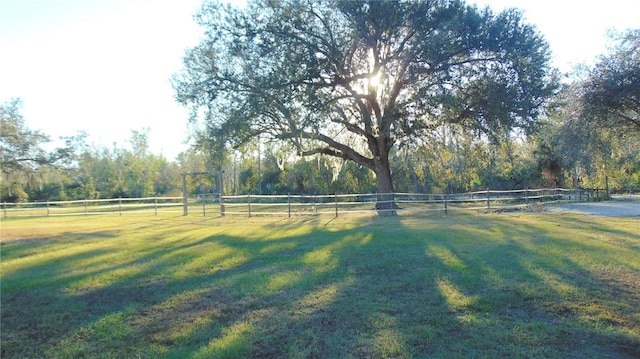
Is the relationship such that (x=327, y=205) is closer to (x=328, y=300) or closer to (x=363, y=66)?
(x=363, y=66)

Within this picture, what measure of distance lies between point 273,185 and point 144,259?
4138cm

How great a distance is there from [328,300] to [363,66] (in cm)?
1441

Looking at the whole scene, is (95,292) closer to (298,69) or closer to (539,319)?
(539,319)

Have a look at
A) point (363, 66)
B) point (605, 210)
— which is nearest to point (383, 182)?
point (363, 66)

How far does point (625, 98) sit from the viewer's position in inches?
550

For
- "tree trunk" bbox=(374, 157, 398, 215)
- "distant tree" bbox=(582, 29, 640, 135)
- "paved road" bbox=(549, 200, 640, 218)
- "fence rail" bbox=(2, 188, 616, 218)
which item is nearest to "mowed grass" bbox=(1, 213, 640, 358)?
"distant tree" bbox=(582, 29, 640, 135)

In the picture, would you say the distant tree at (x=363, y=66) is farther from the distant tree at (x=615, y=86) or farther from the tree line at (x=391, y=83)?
the distant tree at (x=615, y=86)

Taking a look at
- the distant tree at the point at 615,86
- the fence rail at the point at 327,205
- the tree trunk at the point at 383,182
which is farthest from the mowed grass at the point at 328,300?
the tree trunk at the point at 383,182

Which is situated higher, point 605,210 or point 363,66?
point 363,66

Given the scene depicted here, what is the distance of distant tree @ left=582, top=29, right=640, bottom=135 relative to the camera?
1362 centimetres

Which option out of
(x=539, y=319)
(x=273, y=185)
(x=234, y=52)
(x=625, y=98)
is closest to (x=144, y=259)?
(x=539, y=319)

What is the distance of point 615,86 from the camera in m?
13.8

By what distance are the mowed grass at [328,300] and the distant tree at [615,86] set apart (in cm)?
708

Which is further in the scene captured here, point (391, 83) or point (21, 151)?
point (21, 151)
